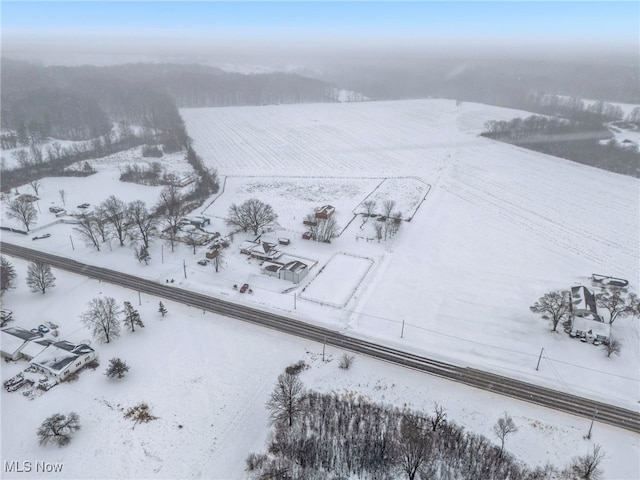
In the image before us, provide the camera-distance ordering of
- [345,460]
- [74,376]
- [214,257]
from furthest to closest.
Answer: [214,257] < [74,376] < [345,460]

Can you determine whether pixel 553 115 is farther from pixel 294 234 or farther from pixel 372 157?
pixel 294 234

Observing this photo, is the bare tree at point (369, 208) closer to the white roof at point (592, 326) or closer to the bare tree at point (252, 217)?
the bare tree at point (252, 217)

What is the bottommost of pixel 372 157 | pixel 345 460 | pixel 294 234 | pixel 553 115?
pixel 345 460

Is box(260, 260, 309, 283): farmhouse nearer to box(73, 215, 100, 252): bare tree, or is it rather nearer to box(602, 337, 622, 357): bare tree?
box(73, 215, 100, 252): bare tree

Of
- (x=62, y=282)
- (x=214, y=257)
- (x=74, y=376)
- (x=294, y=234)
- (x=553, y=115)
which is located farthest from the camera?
(x=553, y=115)

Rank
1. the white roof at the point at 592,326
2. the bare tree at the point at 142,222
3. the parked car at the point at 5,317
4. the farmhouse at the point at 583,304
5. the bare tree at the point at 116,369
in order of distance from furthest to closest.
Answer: the bare tree at the point at 142,222 < the farmhouse at the point at 583,304 < the parked car at the point at 5,317 < the white roof at the point at 592,326 < the bare tree at the point at 116,369

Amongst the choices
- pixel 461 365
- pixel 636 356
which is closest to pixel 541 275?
pixel 636 356

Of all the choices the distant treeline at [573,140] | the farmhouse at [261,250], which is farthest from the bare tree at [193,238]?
the distant treeline at [573,140]
